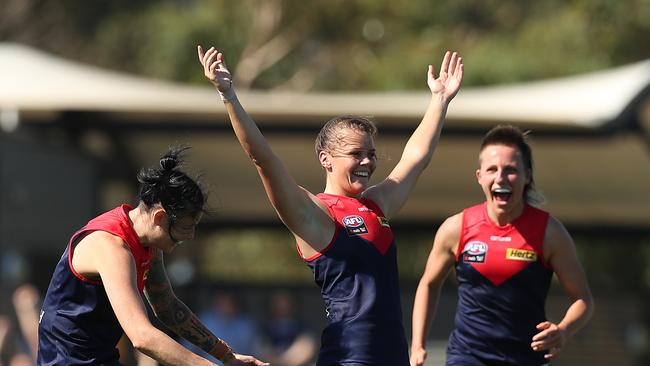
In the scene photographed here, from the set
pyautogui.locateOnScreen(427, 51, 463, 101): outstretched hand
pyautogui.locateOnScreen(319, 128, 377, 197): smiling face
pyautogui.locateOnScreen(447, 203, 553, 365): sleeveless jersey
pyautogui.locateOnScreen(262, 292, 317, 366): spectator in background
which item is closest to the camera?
pyautogui.locateOnScreen(319, 128, 377, 197): smiling face

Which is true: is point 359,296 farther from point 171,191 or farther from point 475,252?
point 475,252

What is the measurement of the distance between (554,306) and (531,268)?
9567 millimetres

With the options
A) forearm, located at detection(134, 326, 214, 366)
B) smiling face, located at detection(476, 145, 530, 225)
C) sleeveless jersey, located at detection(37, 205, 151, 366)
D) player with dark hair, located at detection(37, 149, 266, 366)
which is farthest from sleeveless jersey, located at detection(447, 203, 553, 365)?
forearm, located at detection(134, 326, 214, 366)

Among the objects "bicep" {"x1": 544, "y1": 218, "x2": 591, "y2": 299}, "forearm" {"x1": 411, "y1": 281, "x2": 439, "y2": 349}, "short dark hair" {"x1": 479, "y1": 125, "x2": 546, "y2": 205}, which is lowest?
"forearm" {"x1": 411, "y1": 281, "x2": 439, "y2": 349}

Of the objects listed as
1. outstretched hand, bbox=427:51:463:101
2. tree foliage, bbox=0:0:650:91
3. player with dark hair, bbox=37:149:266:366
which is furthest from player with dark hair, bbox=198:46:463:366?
tree foliage, bbox=0:0:650:91

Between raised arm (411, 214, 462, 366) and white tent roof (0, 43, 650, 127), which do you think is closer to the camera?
raised arm (411, 214, 462, 366)

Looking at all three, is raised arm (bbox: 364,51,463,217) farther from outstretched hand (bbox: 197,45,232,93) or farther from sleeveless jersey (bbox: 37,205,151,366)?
sleeveless jersey (bbox: 37,205,151,366)

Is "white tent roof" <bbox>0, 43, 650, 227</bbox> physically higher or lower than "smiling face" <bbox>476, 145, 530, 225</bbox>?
higher

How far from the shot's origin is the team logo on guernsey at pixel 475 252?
262 inches

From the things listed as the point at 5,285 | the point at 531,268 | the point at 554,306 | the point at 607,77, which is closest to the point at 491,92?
the point at 607,77

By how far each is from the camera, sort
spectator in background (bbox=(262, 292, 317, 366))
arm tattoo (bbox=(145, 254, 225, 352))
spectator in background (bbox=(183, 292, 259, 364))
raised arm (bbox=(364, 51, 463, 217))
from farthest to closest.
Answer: spectator in background (bbox=(262, 292, 317, 366))
spectator in background (bbox=(183, 292, 259, 364))
raised arm (bbox=(364, 51, 463, 217))
arm tattoo (bbox=(145, 254, 225, 352))

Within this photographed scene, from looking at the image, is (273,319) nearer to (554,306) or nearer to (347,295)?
(554,306)

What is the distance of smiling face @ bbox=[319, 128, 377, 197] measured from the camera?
571cm

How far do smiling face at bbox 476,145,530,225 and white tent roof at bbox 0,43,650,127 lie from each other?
327 inches
